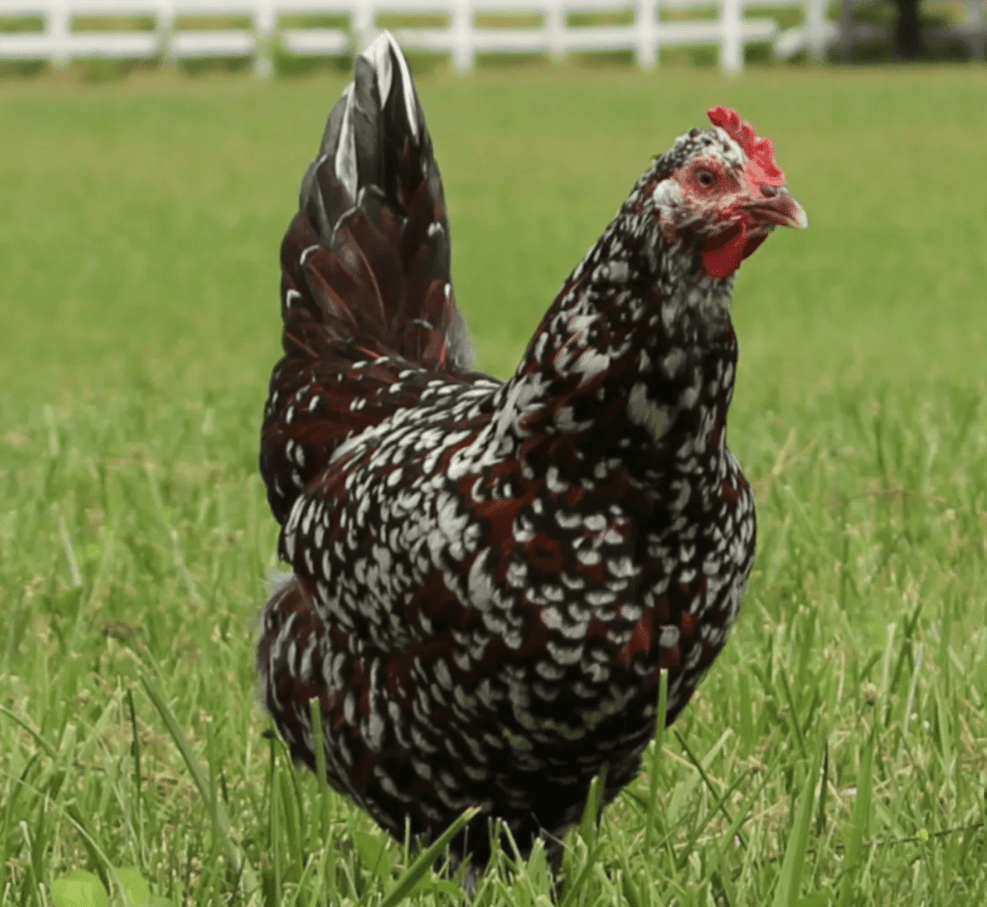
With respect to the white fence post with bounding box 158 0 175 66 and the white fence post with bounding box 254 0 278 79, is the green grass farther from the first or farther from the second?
the white fence post with bounding box 158 0 175 66

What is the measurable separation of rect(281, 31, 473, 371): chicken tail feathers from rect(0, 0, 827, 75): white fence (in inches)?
882

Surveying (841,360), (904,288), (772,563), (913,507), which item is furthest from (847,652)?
(904,288)

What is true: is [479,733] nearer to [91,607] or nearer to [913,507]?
[91,607]

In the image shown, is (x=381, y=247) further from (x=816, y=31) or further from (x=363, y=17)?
(x=816, y=31)

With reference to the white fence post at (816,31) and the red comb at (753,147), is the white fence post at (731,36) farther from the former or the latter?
the red comb at (753,147)

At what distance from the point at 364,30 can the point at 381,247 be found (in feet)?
80.4

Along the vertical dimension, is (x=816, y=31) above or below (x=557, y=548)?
above

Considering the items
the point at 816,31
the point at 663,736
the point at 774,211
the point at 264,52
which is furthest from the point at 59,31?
the point at 774,211

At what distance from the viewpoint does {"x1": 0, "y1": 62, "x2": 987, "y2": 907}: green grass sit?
259 cm

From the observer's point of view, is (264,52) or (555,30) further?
(555,30)

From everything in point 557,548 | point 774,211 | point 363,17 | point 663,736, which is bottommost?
point 663,736

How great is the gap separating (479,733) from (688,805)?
716 mm

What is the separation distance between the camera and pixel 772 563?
13.6 ft

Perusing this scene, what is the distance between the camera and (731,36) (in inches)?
1086
